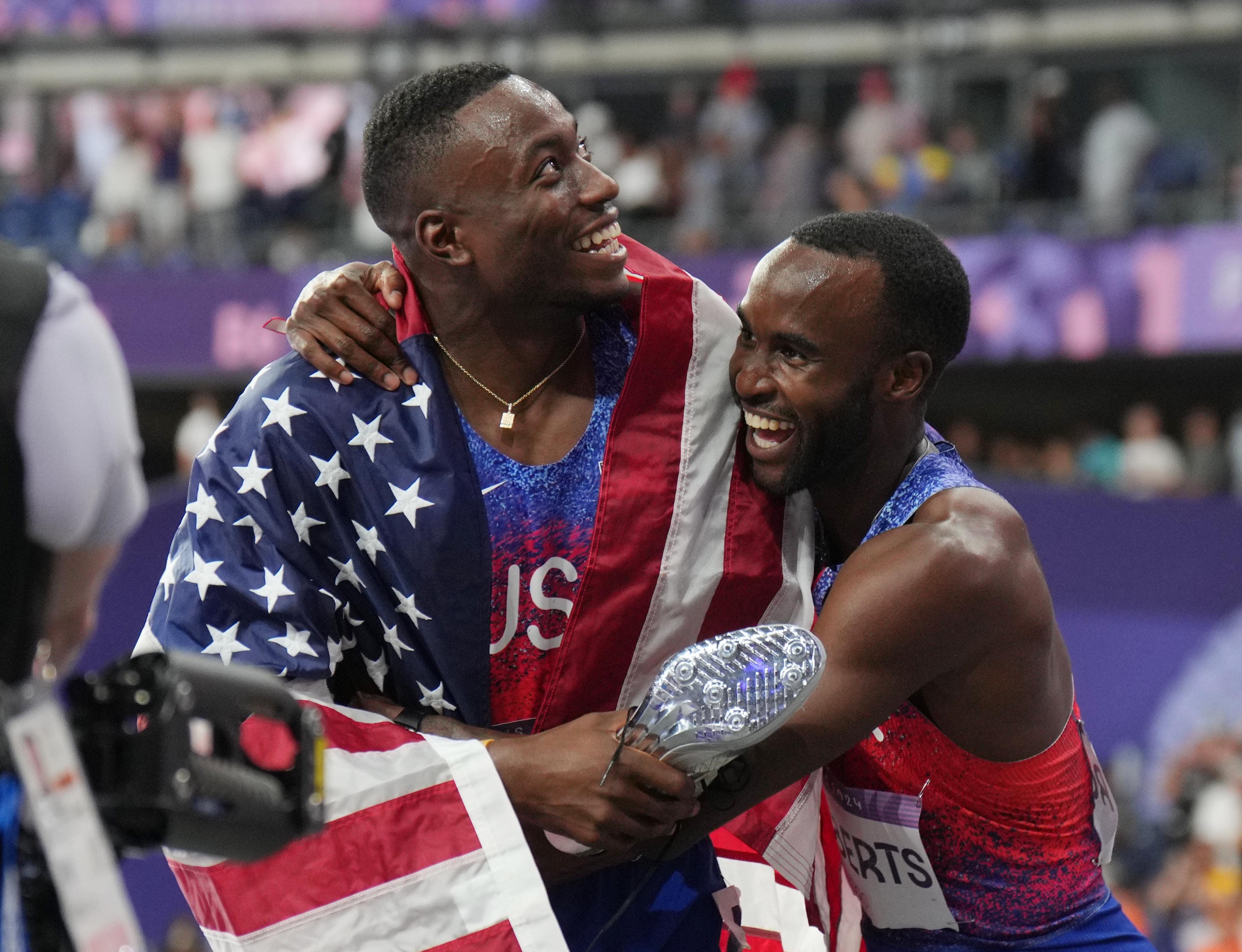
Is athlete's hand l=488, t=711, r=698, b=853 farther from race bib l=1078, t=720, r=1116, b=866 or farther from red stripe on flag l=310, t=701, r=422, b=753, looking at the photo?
race bib l=1078, t=720, r=1116, b=866

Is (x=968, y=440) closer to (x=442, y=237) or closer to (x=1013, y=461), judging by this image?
(x=1013, y=461)

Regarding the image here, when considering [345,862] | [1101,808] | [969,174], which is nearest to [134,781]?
[345,862]

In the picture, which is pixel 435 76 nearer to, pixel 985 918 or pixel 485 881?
pixel 485 881

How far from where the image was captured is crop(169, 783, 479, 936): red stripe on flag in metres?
2.35

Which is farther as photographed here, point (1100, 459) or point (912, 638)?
point (1100, 459)

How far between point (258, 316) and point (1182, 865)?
20.8 ft

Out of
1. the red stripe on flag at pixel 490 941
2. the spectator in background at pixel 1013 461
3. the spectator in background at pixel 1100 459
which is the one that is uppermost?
the red stripe on flag at pixel 490 941

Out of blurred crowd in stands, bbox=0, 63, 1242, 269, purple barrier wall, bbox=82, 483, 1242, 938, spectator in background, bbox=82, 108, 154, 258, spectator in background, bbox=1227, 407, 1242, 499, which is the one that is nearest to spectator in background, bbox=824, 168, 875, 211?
blurred crowd in stands, bbox=0, 63, 1242, 269

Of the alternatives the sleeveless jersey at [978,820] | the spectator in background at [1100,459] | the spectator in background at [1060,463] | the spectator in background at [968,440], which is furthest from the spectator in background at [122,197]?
the sleeveless jersey at [978,820]

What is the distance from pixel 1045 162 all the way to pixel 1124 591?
3.01 metres

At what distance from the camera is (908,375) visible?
269cm

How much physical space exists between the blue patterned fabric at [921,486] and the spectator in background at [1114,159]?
23.1 feet

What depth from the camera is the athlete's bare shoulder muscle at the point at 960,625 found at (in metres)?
2.46

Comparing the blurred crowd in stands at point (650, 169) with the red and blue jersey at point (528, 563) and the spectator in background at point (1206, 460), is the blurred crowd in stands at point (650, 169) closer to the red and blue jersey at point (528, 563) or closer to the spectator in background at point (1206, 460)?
the spectator in background at point (1206, 460)
